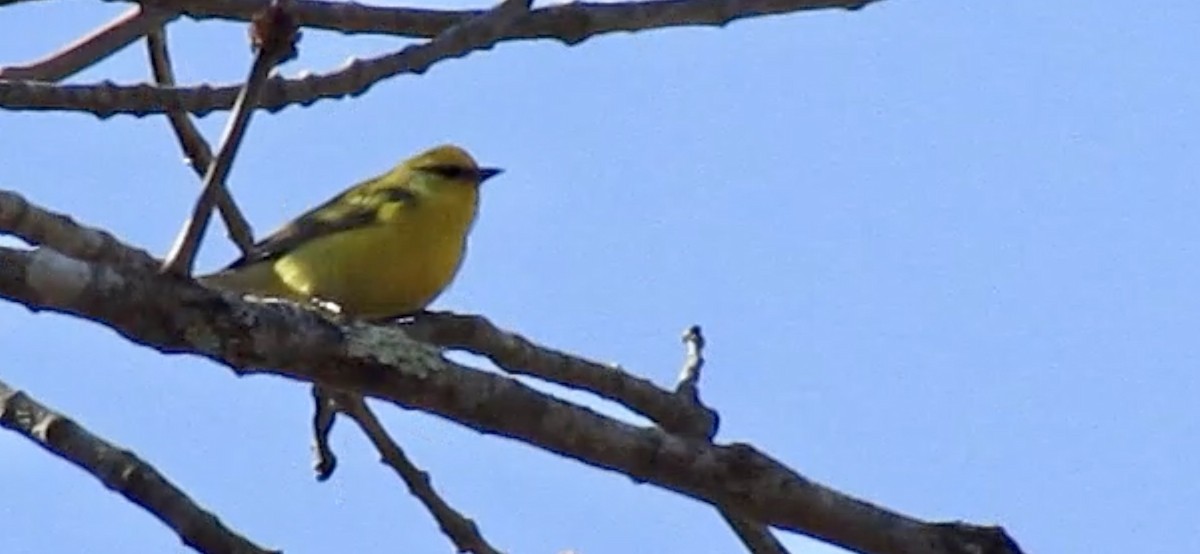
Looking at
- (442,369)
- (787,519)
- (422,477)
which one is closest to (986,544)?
(787,519)

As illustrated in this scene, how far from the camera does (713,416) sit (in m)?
3.88

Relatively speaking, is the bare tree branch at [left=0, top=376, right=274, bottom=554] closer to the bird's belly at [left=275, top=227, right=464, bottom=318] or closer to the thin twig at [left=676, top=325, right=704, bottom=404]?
the thin twig at [left=676, top=325, right=704, bottom=404]

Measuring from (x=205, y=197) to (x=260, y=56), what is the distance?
192 millimetres

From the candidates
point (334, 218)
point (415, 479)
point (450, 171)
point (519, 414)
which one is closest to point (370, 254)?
point (334, 218)

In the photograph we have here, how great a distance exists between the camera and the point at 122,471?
2.78 metres

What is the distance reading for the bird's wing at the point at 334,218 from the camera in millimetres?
7004

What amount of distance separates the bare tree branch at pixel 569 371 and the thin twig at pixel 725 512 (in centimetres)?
4

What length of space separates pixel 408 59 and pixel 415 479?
1.07 metres

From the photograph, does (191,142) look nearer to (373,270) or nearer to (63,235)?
(63,235)

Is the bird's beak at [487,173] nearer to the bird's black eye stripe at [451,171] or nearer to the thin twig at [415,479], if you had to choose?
the bird's black eye stripe at [451,171]

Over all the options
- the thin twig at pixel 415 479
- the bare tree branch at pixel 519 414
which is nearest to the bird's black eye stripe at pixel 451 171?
the thin twig at pixel 415 479

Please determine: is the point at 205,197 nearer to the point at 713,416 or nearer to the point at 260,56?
the point at 260,56

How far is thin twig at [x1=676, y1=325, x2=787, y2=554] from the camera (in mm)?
3484

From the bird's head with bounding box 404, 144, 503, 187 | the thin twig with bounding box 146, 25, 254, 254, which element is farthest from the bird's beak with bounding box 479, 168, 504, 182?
the thin twig with bounding box 146, 25, 254, 254
